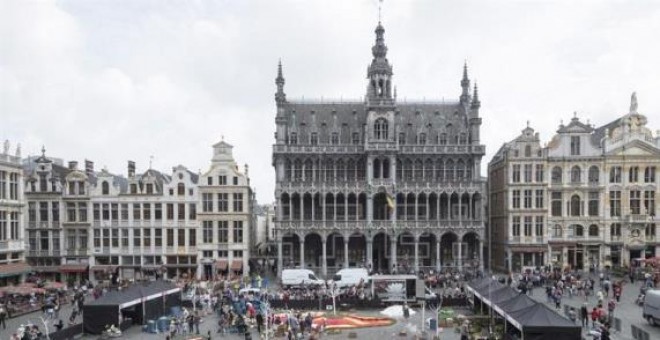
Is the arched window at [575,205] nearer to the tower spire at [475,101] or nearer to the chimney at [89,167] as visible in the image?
the tower spire at [475,101]

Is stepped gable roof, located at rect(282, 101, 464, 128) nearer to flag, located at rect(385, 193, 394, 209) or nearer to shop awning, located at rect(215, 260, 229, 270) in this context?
flag, located at rect(385, 193, 394, 209)

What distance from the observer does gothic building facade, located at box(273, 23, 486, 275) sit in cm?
7162

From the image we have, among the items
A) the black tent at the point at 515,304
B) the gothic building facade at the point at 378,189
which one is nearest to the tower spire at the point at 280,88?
the gothic building facade at the point at 378,189

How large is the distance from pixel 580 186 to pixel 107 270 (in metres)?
56.2

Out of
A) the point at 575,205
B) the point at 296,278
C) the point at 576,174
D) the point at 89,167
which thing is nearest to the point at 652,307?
the point at 296,278

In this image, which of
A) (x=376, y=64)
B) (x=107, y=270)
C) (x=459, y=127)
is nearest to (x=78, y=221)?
(x=107, y=270)

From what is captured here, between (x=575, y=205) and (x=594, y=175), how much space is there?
4190 mm

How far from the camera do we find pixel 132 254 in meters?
70.1

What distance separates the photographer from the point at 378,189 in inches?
2835

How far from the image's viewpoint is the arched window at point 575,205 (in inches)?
2805

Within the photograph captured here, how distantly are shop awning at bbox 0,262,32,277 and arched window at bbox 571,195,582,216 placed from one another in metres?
61.2

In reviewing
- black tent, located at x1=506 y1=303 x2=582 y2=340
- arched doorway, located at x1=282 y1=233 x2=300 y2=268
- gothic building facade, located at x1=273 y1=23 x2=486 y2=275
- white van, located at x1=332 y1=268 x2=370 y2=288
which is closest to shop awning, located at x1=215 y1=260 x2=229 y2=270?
gothic building facade, located at x1=273 y1=23 x2=486 y2=275

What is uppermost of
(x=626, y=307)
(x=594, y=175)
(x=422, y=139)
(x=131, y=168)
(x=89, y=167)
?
(x=422, y=139)

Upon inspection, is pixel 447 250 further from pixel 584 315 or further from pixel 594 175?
pixel 584 315
